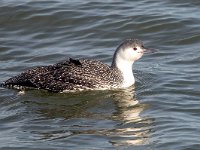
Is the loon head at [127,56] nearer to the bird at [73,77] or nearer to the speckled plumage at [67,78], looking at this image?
the bird at [73,77]

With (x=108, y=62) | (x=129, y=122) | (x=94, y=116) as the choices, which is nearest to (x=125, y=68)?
(x=108, y=62)

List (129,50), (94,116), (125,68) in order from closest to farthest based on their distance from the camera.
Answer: (94,116), (129,50), (125,68)

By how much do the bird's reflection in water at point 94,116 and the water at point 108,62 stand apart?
0.01 metres

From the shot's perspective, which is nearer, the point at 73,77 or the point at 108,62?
the point at 73,77

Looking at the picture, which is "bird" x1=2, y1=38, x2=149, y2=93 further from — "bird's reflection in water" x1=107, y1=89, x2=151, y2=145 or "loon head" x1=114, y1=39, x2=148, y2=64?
"bird's reflection in water" x1=107, y1=89, x2=151, y2=145

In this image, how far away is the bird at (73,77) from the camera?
46.0 feet

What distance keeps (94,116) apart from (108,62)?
3.16 m

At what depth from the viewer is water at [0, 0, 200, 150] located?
38.6 ft

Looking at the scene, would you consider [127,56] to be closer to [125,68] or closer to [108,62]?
[125,68]

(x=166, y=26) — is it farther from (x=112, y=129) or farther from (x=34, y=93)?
(x=112, y=129)

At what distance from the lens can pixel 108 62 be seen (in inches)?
625

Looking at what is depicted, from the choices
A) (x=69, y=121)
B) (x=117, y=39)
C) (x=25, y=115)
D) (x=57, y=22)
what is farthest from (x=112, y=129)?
(x=57, y=22)

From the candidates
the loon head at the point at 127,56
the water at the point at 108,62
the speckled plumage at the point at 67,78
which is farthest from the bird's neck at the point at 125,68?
the speckled plumage at the point at 67,78

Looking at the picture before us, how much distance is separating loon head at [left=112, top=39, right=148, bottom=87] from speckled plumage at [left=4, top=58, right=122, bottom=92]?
426mm
